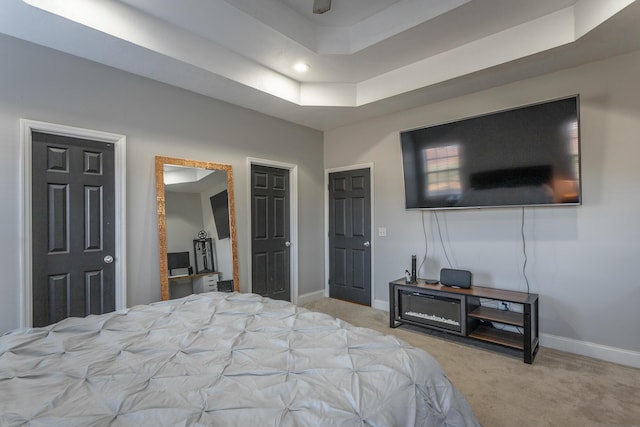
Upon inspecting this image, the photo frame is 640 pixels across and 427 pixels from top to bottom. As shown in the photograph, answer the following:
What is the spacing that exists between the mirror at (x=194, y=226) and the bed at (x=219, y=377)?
1432 mm

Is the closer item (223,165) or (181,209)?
(181,209)

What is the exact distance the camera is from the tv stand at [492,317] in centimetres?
274

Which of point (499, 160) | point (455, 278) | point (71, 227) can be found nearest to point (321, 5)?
point (499, 160)

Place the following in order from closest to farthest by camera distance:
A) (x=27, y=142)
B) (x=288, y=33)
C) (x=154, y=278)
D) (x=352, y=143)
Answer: (x=27, y=142) < (x=288, y=33) < (x=154, y=278) < (x=352, y=143)

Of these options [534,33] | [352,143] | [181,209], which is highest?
[534,33]

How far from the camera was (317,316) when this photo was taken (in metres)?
1.92

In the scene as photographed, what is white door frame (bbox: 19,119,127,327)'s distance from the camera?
240 centimetres

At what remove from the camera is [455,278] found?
331cm

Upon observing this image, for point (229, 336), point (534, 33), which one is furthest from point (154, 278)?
point (534, 33)

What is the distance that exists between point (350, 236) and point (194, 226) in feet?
7.37

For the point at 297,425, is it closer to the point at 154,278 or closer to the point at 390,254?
the point at 154,278

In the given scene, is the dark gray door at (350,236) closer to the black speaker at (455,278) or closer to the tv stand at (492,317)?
the tv stand at (492,317)

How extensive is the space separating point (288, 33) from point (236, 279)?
8.79 feet

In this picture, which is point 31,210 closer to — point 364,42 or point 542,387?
point 364,42
